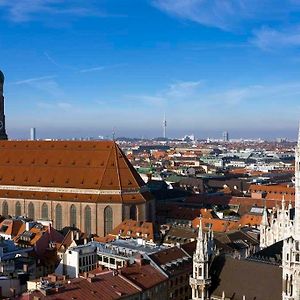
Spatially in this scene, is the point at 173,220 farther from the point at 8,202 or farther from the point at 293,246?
the point at 293,246

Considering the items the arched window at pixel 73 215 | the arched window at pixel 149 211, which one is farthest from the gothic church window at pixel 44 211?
the arched window at pixel 149 211

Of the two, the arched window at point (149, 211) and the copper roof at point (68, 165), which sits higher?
the copper roof at point (68, 165)

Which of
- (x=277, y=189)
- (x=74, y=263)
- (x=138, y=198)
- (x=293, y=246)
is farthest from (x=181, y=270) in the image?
(x=277, y=189)

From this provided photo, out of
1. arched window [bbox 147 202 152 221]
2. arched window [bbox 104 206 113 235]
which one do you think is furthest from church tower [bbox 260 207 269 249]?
arched window [bbox 104 206 113 235]

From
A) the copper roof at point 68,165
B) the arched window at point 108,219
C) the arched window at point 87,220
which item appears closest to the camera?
the arched window at point 108,219

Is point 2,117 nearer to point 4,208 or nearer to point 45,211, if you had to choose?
point 4,208

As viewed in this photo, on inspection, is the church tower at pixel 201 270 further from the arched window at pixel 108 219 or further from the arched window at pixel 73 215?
the arched window at pixel 73 215

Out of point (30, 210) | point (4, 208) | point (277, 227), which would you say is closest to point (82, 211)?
point (30, 210)
